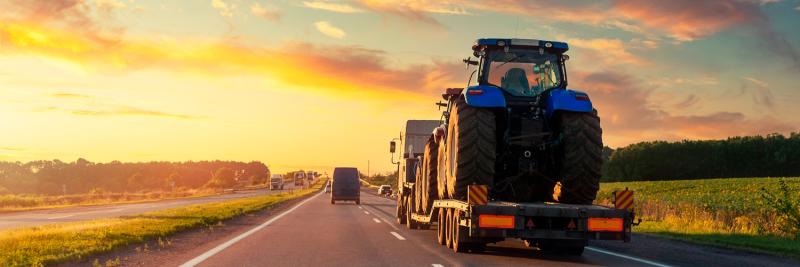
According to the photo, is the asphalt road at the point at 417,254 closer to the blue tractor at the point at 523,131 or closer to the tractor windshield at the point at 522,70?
the blue tractor at the point at 523,131

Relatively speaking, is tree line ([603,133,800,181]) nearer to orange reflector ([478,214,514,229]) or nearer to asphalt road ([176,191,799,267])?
asphalt road ([176,191,799,267])

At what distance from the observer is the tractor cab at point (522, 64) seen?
12438mm

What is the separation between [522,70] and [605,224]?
3.27 m

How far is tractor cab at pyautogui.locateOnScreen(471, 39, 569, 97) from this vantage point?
12.4 metres

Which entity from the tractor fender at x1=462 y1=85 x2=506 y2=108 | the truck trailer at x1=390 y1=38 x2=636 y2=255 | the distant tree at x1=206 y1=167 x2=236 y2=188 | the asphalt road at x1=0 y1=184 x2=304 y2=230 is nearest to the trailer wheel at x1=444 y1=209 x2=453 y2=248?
the truck trailer at x1=390 y1=38 x2=636 y2=255

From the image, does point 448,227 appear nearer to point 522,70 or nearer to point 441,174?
point 441,174

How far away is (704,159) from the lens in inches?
4331

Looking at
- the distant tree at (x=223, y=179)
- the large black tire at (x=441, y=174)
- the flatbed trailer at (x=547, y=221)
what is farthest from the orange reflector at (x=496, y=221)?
the distant tree at (x=223, y=179)

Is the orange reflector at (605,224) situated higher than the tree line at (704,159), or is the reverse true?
the tree line at (704,159)

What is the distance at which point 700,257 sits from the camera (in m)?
12.1

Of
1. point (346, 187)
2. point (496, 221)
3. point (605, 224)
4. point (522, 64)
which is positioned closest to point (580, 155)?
point (605, 224)

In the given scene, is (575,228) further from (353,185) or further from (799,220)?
(353,185)

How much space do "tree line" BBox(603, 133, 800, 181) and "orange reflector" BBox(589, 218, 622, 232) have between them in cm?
10360

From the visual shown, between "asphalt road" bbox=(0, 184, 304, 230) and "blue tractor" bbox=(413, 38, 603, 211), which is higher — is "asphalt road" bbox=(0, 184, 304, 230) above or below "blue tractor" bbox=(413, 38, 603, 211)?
below
